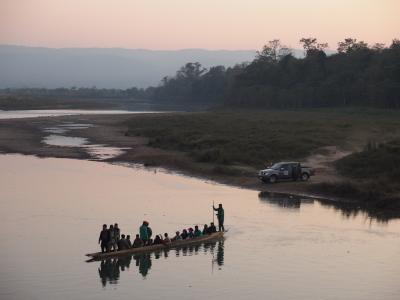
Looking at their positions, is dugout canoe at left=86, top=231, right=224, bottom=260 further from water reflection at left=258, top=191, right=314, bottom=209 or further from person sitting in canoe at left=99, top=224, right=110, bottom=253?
water reflection at left=258, top=191, right=314, bottom=209

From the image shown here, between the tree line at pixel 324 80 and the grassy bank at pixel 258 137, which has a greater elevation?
the tree line at pixel 324 80

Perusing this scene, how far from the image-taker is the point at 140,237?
107 feet

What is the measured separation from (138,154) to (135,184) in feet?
67.2

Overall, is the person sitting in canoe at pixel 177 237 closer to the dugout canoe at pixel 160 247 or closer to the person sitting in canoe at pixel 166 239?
the dugout canoe at pixel 160 247

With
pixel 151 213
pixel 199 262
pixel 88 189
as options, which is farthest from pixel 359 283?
pixel 88 189

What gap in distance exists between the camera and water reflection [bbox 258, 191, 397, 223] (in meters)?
41.8

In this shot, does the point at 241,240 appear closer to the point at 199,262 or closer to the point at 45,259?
the point at 199,262

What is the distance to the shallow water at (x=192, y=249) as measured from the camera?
2683 centimetres

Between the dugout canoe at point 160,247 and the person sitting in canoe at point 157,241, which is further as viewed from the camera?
the person sitting in canoe at point 157,241

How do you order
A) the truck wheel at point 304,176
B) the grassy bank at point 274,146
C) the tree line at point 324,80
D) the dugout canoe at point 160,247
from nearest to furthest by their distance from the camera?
the dugout canoe at point 160,247 < the grassy bank at point 274,146 < the truck wheel at point 304,176 < the tree line at point 324,80

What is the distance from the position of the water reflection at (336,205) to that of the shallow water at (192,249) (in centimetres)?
18

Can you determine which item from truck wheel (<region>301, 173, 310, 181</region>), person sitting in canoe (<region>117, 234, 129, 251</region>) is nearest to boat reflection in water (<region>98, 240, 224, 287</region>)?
person sitting in canoe (<region>117, 234, 129, 251</region>)

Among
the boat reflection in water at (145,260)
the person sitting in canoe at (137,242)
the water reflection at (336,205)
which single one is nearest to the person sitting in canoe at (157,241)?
the boat reflection in water at (145,260)

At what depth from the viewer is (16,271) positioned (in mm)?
28344
